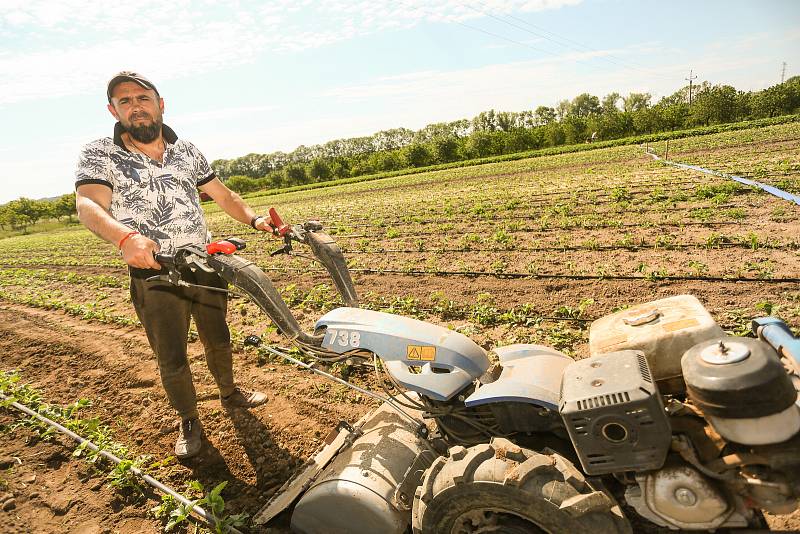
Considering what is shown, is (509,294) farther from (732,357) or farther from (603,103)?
(603,103)

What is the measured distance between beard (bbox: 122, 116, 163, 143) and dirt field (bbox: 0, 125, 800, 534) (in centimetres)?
265

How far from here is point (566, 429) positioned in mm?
2264

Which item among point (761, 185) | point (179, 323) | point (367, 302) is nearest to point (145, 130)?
point (179, 323)

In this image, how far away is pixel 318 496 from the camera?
2674 mm

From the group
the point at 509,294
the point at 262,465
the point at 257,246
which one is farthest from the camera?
the point at 257,246

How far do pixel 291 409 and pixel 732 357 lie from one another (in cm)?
378

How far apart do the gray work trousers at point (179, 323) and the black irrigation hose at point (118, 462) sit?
1.87 ft

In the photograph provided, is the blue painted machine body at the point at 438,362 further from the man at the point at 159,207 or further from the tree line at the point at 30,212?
the tree line at the point at 30,212

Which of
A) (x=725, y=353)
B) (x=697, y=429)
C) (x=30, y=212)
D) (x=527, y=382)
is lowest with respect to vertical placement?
(x=697, y=429)

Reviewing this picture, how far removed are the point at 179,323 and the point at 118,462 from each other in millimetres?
1327

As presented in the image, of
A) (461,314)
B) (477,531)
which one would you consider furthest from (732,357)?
(461,314)

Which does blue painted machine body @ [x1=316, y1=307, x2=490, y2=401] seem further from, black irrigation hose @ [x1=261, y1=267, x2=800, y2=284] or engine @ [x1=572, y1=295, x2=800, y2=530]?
black irrigation hose @ [x1=261, y1=267, x2=800, y2=284]

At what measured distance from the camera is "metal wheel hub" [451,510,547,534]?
86.2 inches

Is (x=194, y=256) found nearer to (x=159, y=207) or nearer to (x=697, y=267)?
(x=159, y=207)
